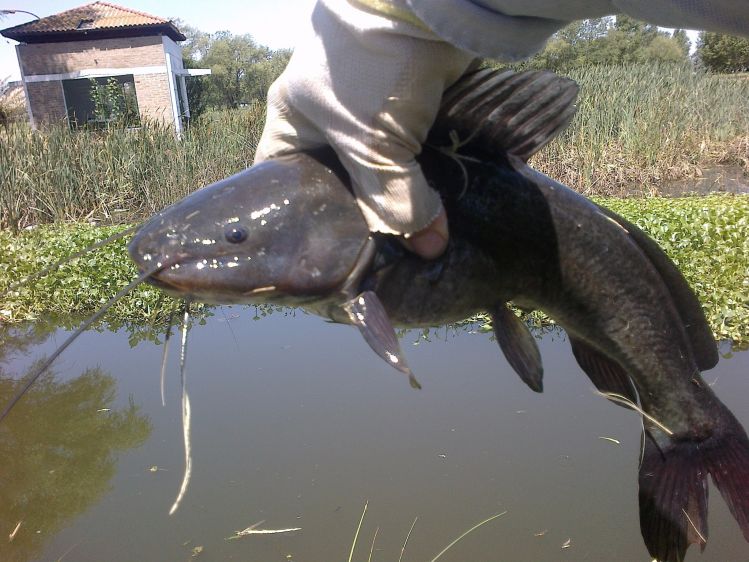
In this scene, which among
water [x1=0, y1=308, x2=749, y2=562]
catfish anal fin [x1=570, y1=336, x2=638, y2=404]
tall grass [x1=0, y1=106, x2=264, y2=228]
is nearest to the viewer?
catfish anal fin [x1=570, y1=336, x2=638, y2=404]

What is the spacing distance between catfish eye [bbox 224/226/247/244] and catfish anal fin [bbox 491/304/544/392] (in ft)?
1.88

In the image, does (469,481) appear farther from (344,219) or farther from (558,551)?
(344,219)

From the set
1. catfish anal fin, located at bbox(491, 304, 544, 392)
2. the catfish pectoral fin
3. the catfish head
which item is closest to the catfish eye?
the catfish head

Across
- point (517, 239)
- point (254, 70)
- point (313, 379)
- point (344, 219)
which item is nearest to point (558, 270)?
point (517, 239)

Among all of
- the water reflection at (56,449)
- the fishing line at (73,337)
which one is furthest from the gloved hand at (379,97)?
the water reflection at (56,449)

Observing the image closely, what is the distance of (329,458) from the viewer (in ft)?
13.0

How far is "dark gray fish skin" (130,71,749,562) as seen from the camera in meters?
1.23

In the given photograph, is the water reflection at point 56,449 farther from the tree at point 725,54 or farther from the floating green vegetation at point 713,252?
the tree at point 725,54

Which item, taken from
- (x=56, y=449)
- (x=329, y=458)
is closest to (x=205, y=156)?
(x=56, y=449)

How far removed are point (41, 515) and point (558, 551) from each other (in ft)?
9.67

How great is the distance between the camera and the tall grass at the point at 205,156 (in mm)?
8609

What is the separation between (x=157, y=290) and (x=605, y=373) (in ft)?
14.5

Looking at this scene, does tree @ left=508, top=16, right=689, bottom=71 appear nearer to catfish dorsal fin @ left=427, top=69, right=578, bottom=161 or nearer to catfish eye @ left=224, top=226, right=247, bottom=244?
catfish dorsal fin @ left=427, top=69, right=578, bottom=161

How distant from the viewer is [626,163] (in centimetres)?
924
